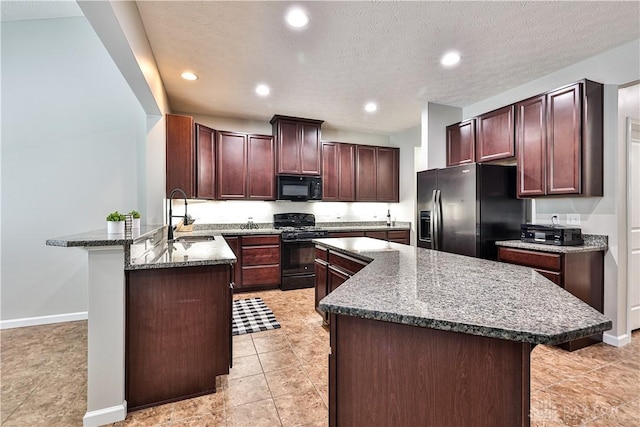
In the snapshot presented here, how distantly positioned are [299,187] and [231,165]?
111cm

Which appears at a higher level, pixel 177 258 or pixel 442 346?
pixel 177 258

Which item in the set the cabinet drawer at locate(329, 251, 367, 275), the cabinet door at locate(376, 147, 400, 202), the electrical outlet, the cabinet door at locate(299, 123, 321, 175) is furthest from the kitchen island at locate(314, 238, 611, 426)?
the cabinet door at locate(376, 147, 400, 202)

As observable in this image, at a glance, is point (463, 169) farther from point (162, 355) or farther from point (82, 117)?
point (82, 117)

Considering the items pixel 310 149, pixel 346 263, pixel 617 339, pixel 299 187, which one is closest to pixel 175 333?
pixel 346 263

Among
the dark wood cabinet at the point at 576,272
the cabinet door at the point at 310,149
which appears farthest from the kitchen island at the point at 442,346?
the cabinet door at the point at 310,149

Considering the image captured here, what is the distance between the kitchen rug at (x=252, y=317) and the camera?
3.02 m

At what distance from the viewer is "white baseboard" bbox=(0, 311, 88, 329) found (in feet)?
10.3

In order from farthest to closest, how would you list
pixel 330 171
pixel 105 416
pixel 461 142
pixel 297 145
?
pixel 330 171, pixel 297 145, pixel 461 142, pixel 105 416

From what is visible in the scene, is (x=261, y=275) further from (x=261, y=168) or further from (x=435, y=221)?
(x=435, y=221)

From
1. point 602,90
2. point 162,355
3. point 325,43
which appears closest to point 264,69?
point 325,43

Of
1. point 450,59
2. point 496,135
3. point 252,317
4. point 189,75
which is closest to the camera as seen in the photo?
point 450,59

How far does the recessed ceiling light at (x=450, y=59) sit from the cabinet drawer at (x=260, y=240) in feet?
10.1

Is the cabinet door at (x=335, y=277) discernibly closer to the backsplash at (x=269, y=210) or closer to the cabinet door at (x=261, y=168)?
the cabinet door at (x=261, y=168)

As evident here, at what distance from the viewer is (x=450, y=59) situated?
2.89 m
